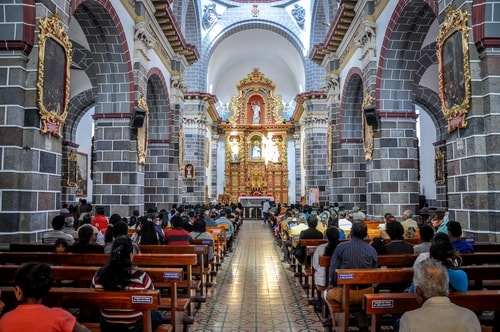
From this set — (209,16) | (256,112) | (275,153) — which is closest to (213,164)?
(275,153)

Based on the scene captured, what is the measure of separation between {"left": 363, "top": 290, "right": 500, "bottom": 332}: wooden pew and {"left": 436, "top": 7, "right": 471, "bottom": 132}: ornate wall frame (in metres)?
3.60

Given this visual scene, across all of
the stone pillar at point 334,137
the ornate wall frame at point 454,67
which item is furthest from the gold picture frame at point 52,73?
the stone pillar at point 334,137

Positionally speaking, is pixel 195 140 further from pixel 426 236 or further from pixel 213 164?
pixel 426 236

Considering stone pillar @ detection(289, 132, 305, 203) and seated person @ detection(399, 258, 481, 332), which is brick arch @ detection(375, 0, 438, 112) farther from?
stone pillar @ detection(289, 132, 305, 203)

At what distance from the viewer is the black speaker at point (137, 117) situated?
9766 mm

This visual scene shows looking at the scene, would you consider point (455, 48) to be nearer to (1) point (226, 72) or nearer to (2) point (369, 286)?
(2) point (369, 286)

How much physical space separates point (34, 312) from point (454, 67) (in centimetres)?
605

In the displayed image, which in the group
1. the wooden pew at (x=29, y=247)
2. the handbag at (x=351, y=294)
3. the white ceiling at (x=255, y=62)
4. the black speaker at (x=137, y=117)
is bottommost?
the handbag at (x=351, y=294)

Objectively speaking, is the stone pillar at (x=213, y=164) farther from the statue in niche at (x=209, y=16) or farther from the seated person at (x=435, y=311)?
Result: the seated person at (x=435, y=311)

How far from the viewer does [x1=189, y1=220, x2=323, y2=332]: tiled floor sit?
16.2 ft

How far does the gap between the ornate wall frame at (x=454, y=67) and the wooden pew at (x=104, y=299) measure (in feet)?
16.0

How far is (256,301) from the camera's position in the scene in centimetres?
604

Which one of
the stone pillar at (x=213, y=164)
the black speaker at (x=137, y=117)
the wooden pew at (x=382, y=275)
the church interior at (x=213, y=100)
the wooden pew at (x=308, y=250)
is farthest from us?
the stone pillar at (x=213, y=164)

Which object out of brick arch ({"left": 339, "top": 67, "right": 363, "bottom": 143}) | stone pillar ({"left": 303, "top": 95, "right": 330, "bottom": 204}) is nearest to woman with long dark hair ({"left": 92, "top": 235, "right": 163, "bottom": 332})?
brick arch ({"left": 339, "top": 67, "right": 363, "bottom": 143})
